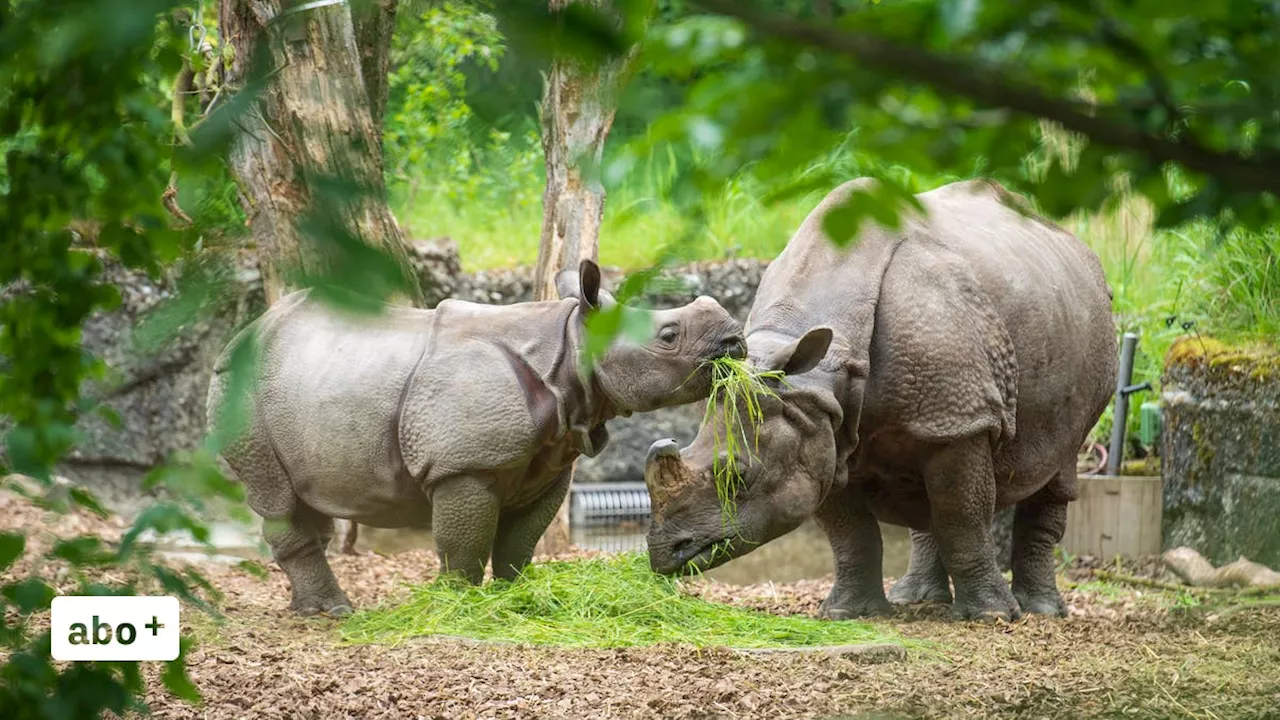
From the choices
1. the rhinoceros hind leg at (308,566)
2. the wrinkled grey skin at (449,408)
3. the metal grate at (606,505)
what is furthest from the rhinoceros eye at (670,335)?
the metal grate at (606,505)

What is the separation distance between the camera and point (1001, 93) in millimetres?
1272

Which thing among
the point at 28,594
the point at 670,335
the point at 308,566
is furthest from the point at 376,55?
the point at 28,594

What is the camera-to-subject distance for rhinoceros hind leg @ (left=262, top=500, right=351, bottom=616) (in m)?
5.90

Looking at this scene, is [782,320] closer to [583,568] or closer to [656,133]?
[583,568]

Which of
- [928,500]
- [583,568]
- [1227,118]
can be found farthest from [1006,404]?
[1227,118]

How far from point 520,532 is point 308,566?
2.74 feet

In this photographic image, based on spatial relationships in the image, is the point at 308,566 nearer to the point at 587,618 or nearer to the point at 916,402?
the point at 587,618

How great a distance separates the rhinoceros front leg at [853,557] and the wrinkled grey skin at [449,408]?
117cm

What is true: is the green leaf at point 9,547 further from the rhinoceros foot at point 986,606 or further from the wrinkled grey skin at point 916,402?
the rhinoceros foot at point 986,606

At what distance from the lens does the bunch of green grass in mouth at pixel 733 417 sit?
5277mm

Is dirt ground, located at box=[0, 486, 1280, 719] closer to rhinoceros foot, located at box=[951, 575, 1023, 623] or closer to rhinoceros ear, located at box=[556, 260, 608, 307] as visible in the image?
rhinoceros foot, located at box=[951, 575, 1023, 623]

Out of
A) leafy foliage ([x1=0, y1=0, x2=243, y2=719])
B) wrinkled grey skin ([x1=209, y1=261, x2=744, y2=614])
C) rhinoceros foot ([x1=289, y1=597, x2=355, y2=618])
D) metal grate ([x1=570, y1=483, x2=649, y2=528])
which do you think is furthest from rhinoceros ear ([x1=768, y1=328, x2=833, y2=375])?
metal grate ([x1=570, y1=483, x2=649, y2=528])

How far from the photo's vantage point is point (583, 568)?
5.80m

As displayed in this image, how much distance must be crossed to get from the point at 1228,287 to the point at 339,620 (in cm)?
537
